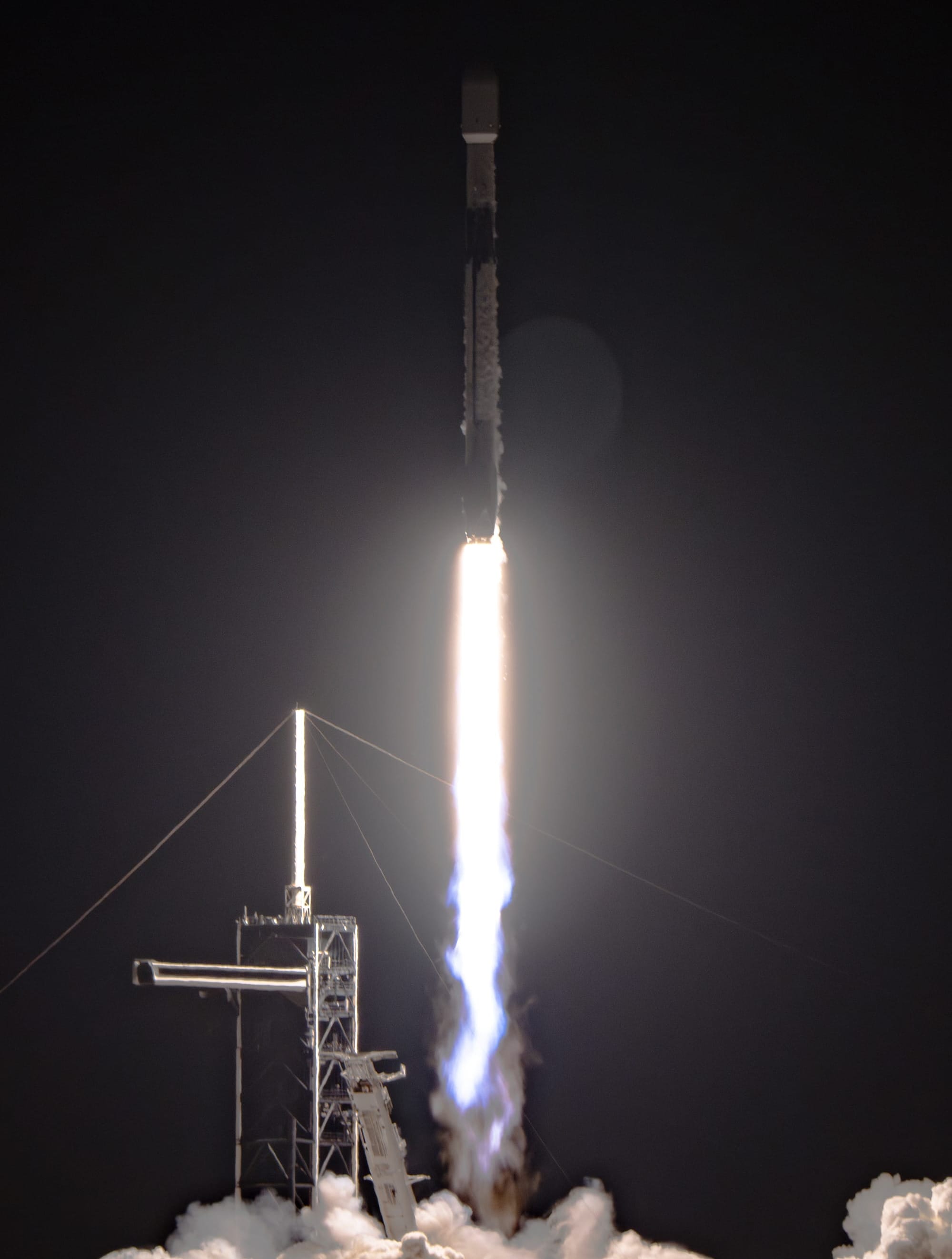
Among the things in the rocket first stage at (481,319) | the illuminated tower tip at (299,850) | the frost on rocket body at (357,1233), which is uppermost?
the rocket first stage at (481,319)

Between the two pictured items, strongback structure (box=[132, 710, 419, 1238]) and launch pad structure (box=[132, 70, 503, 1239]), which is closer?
strongback structure (box=[132, 710, 419, 1238])

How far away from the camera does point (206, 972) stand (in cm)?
3142

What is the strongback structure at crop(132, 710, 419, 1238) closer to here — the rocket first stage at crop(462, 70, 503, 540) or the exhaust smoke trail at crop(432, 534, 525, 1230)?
the exhaust smoke trail at crop(432, 534, 525, 1230)

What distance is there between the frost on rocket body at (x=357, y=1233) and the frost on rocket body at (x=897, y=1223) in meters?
3.43

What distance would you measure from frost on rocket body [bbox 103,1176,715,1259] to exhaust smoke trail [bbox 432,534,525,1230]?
0.92 m

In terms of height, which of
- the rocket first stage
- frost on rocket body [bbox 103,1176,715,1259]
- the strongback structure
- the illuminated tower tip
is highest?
the rocket first stage

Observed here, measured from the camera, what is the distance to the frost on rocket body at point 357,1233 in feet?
101

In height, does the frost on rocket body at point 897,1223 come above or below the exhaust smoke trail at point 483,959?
below

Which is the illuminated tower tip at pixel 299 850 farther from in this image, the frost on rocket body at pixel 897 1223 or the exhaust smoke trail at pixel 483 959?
the frost on rocket body at pixel 897 1223

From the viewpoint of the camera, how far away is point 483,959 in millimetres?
33625

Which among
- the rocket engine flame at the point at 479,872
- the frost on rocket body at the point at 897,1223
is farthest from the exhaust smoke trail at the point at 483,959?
the frost on rocket body at the point at 897,1223

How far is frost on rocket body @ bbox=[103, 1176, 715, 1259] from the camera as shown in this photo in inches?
1215

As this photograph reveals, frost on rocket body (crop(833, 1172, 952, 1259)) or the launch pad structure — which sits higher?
the launch pad structure

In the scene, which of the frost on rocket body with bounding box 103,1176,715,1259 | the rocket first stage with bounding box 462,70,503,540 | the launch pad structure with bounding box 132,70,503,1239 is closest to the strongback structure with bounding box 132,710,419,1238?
the launch pad structure with bounding box 132,70,503,1239
